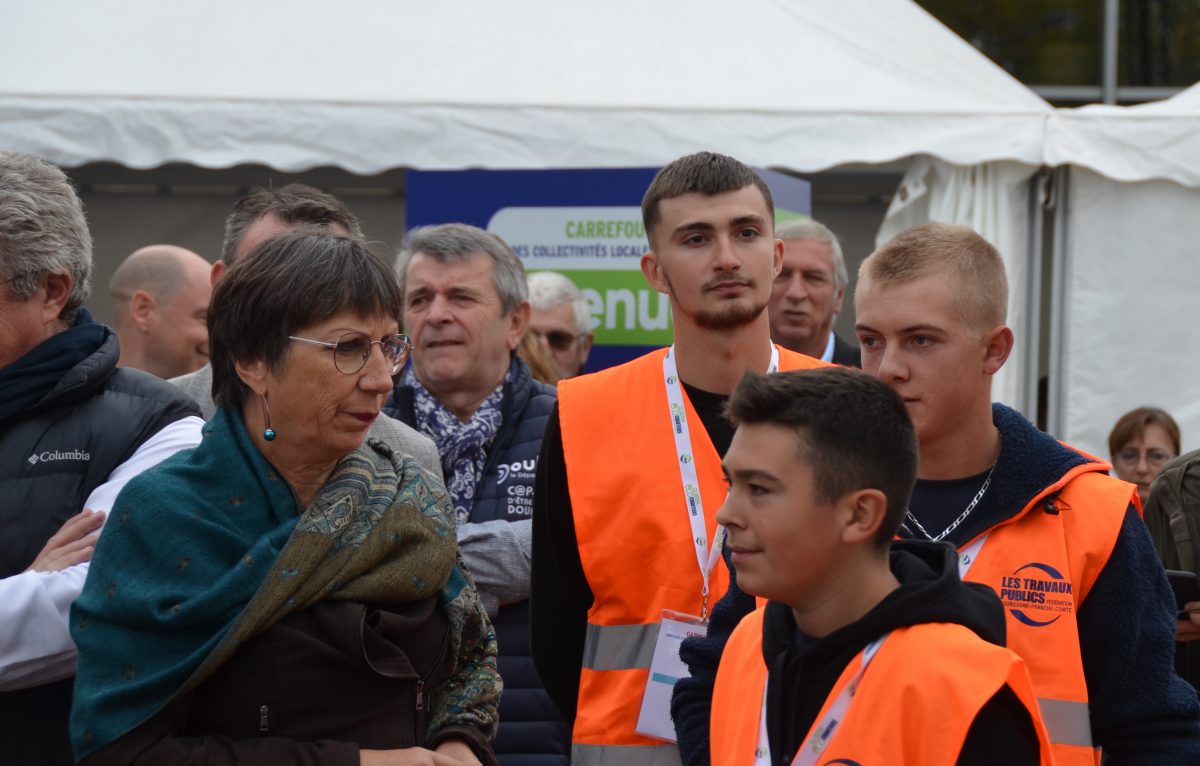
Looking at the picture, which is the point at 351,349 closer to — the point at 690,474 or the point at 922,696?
the point at 690,474

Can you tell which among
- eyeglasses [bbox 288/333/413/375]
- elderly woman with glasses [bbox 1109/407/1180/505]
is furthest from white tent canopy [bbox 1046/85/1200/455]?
eyeglasses [bbox 288/333/413/375]

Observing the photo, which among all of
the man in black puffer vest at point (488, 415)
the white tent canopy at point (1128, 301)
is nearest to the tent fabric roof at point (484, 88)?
the white tent canopy at point (1128, 301)

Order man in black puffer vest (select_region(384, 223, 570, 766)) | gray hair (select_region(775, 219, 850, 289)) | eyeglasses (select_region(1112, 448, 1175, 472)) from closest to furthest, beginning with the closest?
1. man in black puffer vest (select_region(384, 223, 570, 766))
2. gray hair (select_region(775, 219, 850, 289))
3. eyeglasses (select_region(1112, 448, 1175, 472))

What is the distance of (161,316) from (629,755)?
11.3 feet

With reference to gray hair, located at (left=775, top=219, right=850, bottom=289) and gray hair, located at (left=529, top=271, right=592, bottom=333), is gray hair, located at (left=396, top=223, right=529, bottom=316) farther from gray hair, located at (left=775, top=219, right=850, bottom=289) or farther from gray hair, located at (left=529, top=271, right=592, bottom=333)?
gray hair, located at (left=775, top=219, right=850, bottom=289)

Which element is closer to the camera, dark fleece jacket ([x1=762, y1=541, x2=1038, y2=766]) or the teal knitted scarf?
dark fleece jacket ([x1=762, y1=541, x2=1038, y2=766])

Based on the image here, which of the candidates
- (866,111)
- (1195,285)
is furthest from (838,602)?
(1195,285)

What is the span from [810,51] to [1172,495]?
146 inches

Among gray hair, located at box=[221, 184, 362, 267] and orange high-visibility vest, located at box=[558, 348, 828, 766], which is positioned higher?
gray hair, located at box=[221, 184, 362, 267]

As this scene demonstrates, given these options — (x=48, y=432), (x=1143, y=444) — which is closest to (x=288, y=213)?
(x=48, y=432)

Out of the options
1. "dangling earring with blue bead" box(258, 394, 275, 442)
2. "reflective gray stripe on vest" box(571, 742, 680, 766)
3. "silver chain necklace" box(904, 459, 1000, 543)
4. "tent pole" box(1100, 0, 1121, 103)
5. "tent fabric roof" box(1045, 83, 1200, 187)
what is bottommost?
"reflective gray stripe on vest" box(571, 742, 680, 766)

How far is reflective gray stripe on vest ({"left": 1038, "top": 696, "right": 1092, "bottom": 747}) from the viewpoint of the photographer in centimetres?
229

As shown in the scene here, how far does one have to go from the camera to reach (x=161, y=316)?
5598 millimetres

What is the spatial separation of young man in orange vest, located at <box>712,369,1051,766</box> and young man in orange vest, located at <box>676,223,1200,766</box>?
11.1 inches
